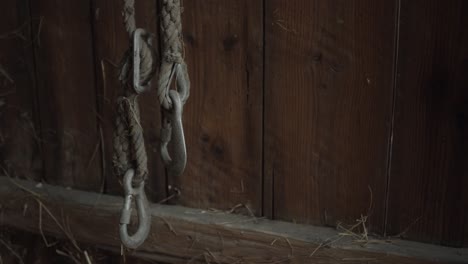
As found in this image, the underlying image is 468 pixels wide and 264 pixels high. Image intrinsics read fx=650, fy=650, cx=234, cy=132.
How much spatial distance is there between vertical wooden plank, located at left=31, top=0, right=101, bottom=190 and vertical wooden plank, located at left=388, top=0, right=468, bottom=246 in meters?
0.58

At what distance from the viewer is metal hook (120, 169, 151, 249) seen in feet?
2.96

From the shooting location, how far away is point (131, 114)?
3.01 ft

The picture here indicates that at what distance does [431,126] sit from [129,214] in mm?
492

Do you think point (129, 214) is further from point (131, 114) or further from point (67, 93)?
point (67, 93)

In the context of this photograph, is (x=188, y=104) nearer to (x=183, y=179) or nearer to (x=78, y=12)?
(x=183, y=179)

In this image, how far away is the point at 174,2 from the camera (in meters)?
0.87

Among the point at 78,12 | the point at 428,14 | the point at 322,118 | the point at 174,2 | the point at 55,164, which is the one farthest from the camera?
the point at 55,164

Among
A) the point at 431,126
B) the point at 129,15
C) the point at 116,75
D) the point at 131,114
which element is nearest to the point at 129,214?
the point at 131,114

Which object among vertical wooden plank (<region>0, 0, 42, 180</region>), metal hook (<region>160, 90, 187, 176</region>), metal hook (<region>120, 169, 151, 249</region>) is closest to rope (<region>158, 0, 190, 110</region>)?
metal hook (<region>160, 90, 187, 176</region>)

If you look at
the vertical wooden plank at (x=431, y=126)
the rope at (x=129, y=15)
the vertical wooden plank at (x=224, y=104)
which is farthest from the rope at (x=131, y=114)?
the vertical wooden plank at (x=431, y=126)

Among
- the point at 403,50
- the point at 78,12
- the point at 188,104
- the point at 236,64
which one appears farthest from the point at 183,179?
the point at 403,50

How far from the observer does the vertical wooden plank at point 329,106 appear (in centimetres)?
104

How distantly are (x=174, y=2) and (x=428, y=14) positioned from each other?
0.40 m

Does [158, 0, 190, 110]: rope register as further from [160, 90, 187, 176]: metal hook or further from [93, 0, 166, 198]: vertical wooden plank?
[93, 0, 166, 198]: vertical wooden plank
